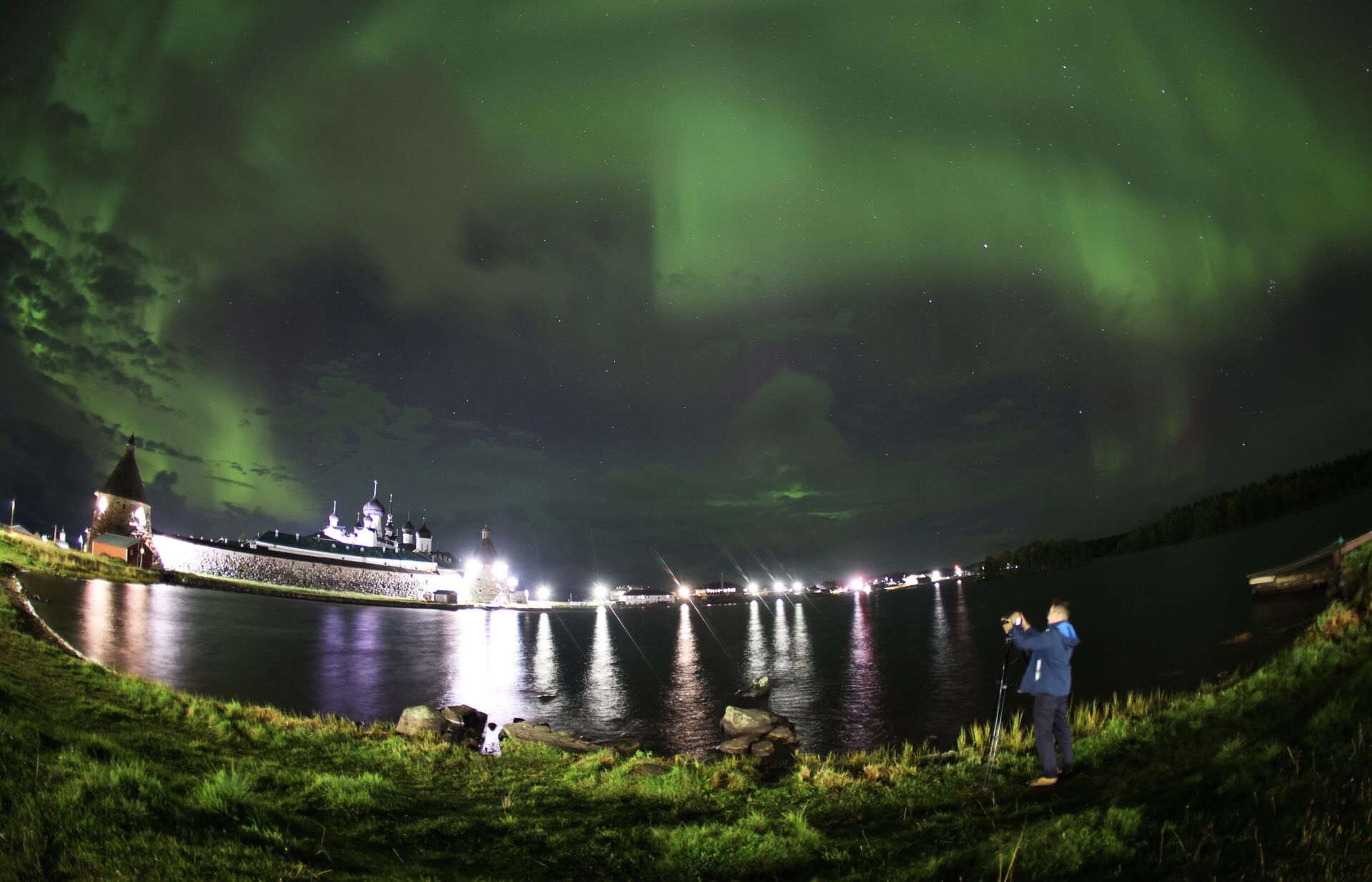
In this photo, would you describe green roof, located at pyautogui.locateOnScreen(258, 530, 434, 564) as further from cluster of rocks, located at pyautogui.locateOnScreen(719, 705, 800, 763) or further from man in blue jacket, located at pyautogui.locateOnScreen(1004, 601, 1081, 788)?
man in blue jacket, located at pyautogui.locateOnScreen(1004, 601, 1081, 788)

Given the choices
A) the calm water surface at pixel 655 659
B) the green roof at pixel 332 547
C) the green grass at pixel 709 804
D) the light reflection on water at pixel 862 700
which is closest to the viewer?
the green grass at pixel 709 804

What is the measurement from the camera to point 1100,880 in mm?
6438

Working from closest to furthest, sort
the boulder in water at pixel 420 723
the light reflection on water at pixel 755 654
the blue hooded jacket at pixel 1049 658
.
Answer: the blue hooded jacket at pixel 1049 658, the boulder in water at pixel 420 723, the light reflection on water at pixel 755 654

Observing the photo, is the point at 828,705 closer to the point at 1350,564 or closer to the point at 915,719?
the point at 915,719

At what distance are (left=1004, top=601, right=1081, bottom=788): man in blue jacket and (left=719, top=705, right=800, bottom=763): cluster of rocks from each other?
56.5ft

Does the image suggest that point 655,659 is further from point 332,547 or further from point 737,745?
point 332,547

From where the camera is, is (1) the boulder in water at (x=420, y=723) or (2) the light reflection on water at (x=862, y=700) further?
(2) the light reflection on water at (x=862, y=700)

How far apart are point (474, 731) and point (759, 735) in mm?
14300

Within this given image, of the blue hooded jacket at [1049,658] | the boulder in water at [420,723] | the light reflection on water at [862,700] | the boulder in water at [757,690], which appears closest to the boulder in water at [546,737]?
the boulder in water at [420,723]

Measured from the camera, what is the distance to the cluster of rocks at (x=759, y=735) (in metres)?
29.0

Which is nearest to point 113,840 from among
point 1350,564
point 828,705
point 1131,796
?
point 1131,796

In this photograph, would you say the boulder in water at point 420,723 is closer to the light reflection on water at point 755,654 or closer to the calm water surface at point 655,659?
the calm water surface at point 655,659

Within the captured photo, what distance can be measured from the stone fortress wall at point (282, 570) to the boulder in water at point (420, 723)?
376 ft

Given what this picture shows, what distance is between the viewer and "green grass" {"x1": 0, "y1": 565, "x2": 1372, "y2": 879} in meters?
6.61
